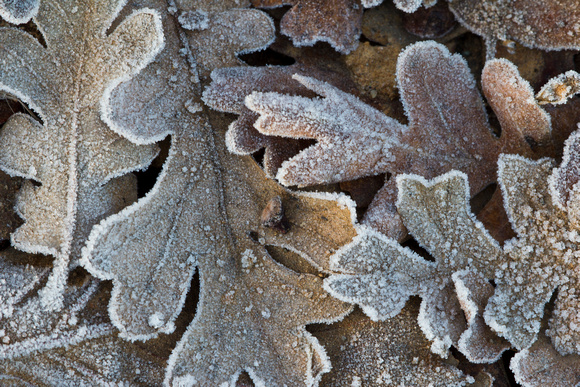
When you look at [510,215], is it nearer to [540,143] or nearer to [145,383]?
[540,143]

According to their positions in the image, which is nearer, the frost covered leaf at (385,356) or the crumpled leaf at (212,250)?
the crumpled leaf at (212,250)

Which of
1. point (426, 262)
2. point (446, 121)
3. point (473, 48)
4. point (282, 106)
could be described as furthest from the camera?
point (473, 48)

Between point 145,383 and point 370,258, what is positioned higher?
point 370,258

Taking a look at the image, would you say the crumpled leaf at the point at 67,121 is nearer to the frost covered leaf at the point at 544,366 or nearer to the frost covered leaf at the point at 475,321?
the frost covered leaf at the point at 475,321

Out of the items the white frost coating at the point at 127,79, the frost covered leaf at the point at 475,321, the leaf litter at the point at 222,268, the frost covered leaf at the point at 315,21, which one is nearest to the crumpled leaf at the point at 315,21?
the frost covered leaf at the point at 315,21

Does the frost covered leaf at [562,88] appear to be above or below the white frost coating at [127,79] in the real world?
below

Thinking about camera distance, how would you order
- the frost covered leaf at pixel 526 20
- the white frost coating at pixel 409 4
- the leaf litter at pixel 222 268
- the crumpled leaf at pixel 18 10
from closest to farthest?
the crumpled leaf at pixel 18 10 < the leaf litter at pixel 222 268 < the white frost coating at pixel 409 4 < the frost covered leaf at pixel 526 20

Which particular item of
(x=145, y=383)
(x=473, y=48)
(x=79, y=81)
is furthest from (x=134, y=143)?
(x=473, y=48)
